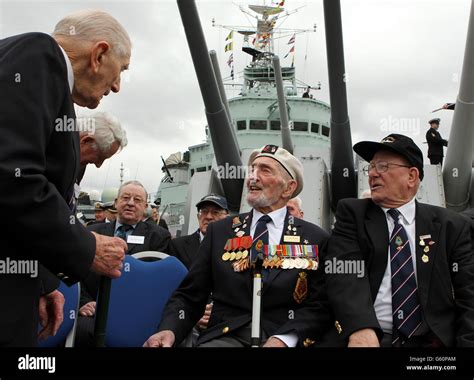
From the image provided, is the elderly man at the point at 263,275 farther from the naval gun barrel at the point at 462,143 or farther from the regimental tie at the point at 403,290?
the naval gun barrel at the point at 462,143

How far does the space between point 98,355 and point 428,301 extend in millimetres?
1530

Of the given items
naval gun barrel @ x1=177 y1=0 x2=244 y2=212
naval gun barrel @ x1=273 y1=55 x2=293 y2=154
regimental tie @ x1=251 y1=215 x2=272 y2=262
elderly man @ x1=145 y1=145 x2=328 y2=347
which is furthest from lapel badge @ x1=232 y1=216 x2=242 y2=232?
naval gun barrel @ x1=273 y1=55 x2=293 y2=154

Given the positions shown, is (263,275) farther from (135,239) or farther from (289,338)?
(135,239)

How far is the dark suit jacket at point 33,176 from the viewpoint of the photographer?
1281mm

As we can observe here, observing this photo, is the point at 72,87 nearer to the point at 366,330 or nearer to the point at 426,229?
the point at 366,330

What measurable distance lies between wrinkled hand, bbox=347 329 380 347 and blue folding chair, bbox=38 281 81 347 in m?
1.59

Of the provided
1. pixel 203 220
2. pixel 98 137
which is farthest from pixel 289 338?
pixel 203 220

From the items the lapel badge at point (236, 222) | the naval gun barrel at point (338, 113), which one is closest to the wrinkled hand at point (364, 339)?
the lapel badge at point (236, 222)

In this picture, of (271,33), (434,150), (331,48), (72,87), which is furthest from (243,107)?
(72,87)

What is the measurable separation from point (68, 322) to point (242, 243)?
1100 millimetres

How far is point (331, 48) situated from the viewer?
5344mm

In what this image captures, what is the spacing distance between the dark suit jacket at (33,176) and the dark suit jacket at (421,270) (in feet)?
4.17

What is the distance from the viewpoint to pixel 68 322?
3.21 m

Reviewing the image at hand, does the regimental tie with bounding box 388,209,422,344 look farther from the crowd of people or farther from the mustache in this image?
the mustache
